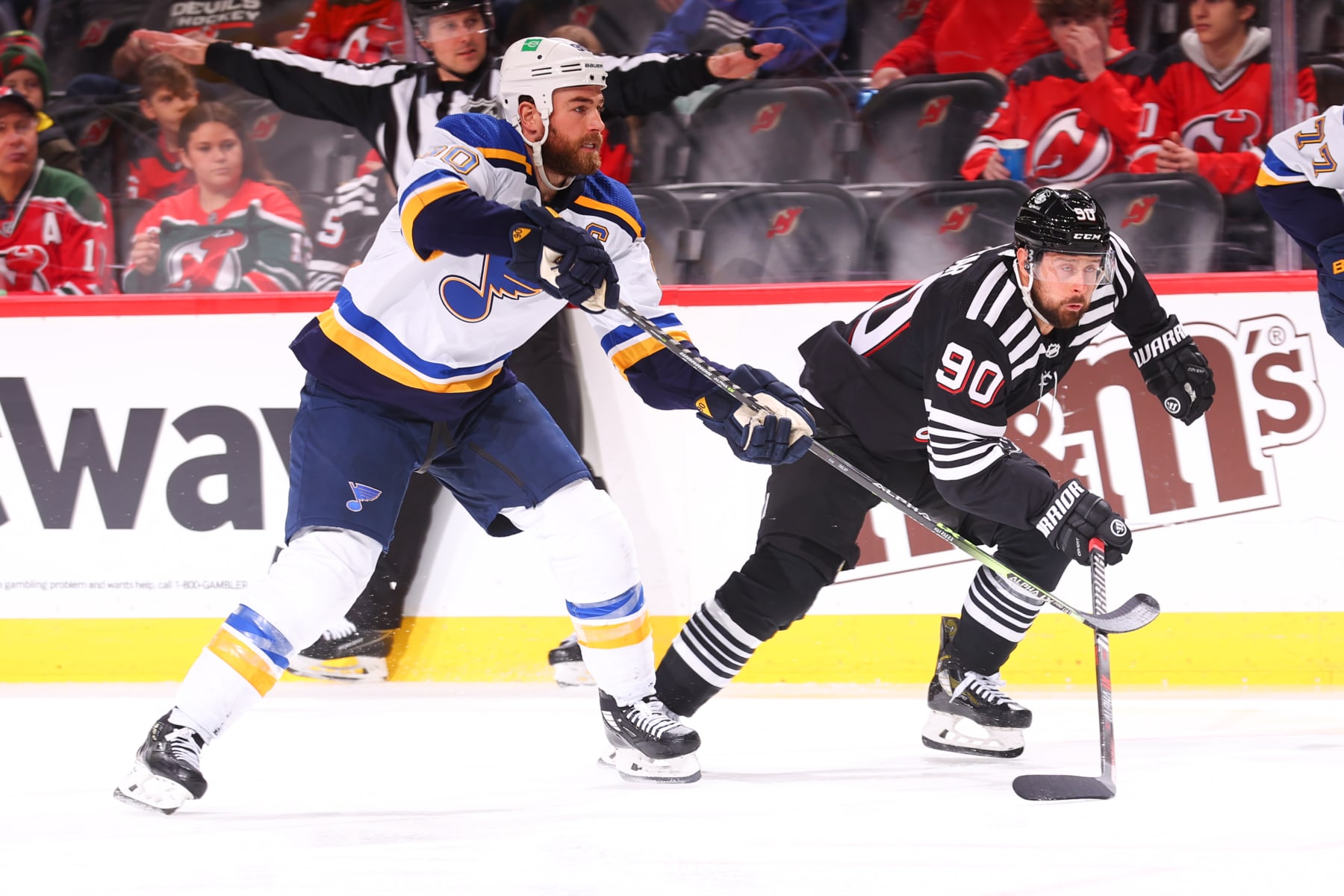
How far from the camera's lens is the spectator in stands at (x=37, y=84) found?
15.3 ft

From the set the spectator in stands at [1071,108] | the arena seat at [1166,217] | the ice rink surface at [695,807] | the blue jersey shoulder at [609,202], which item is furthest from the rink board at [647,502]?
the blue jersey shoulder at [609,202]

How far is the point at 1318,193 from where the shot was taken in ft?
9.73

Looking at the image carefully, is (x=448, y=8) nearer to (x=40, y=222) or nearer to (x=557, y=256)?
(x=40, y=222)

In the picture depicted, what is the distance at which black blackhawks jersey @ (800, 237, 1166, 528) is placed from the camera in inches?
89.7

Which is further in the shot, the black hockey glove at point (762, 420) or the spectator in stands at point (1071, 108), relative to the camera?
the spectator in stands at point (1071, 108)

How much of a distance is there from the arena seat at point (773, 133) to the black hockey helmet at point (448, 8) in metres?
0.77

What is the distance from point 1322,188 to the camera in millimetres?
2965

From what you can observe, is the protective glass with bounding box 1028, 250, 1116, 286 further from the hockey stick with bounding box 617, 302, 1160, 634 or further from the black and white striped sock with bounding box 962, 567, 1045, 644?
the black and white striped sock with bounding box 962, 567, 1045, 644

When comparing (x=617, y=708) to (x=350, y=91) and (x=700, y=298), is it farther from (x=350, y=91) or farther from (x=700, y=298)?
(x=350, y=91)

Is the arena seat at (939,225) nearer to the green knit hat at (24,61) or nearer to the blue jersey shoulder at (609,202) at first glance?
the blue jersey shoulder at (609,202)

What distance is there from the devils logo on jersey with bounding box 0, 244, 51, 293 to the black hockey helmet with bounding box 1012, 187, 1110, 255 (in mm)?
3500

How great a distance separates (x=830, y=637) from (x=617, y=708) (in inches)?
46.8

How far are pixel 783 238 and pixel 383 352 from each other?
2.27 m

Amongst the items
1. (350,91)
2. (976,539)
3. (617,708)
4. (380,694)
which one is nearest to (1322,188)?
(976,539)
